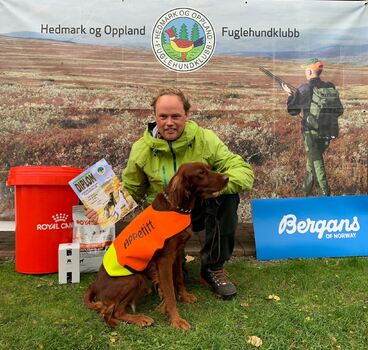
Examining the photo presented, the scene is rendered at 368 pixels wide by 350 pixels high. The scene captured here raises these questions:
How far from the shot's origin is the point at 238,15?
4.46m

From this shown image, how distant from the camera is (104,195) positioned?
3178mm

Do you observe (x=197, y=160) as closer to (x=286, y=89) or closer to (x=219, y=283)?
(x=219, y=283)

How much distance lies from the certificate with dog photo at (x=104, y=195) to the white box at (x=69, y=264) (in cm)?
34

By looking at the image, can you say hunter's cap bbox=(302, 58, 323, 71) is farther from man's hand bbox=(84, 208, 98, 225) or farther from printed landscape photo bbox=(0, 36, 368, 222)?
man's hand bbox=(84, 208, 98, 225)

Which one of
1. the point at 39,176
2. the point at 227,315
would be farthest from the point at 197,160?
the point at 39,176

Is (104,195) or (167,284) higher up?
(104,195)

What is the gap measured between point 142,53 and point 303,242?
105 inches

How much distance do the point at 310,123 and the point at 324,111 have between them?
0.22 metres

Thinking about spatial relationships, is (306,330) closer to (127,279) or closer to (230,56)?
(127,279)

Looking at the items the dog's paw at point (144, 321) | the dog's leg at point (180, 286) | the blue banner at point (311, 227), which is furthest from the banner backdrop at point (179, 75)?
the dog's paw at point (144, 321)

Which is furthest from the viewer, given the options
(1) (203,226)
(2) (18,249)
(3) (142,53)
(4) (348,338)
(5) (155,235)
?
(3) (142,53)

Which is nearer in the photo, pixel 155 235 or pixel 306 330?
pixel 306 330

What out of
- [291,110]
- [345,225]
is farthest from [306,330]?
[291,110]

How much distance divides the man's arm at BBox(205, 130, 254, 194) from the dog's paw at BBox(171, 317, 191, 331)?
0.94 meters
